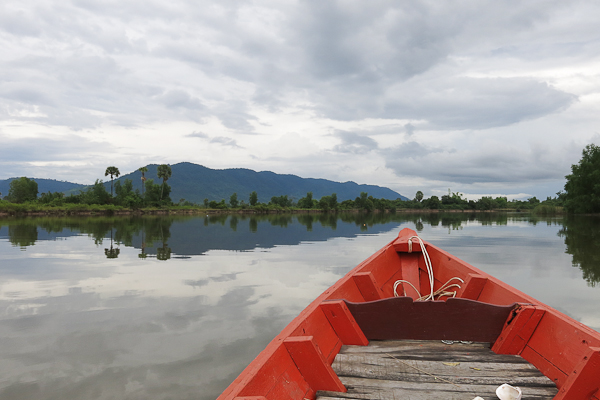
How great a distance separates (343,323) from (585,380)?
1849 millimetres

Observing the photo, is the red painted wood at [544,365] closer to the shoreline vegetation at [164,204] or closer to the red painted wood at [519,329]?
the red painted wood at [519,329]

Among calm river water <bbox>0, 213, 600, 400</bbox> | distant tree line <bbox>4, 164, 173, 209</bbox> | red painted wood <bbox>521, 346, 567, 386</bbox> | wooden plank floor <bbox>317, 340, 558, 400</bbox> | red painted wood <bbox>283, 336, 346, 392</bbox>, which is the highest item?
distant tree line <bbox>4, 164, 173, 209</bbox>

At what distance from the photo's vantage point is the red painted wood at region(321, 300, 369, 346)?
323 cm

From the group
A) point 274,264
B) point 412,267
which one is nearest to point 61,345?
point 412,267

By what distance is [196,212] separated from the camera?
88812 mm

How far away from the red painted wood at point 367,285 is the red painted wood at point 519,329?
1666 mm

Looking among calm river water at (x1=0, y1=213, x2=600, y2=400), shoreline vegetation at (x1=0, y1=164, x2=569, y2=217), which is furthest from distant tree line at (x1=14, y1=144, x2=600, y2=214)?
calm river water at (x1=0, y1=213, x2=600, y2=400)

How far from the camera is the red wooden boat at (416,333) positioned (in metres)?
2.29

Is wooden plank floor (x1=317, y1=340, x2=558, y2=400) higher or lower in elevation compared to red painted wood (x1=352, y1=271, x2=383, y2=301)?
lower

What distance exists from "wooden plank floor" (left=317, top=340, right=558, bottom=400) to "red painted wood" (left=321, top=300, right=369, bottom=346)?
0.08 meters

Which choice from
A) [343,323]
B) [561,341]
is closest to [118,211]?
[343,323]

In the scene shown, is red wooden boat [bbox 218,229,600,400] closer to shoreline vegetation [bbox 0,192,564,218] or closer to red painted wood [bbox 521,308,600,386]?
red painted wood [bbox 521,308,600,386]

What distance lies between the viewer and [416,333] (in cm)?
341

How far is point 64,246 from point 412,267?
18.6 metres
